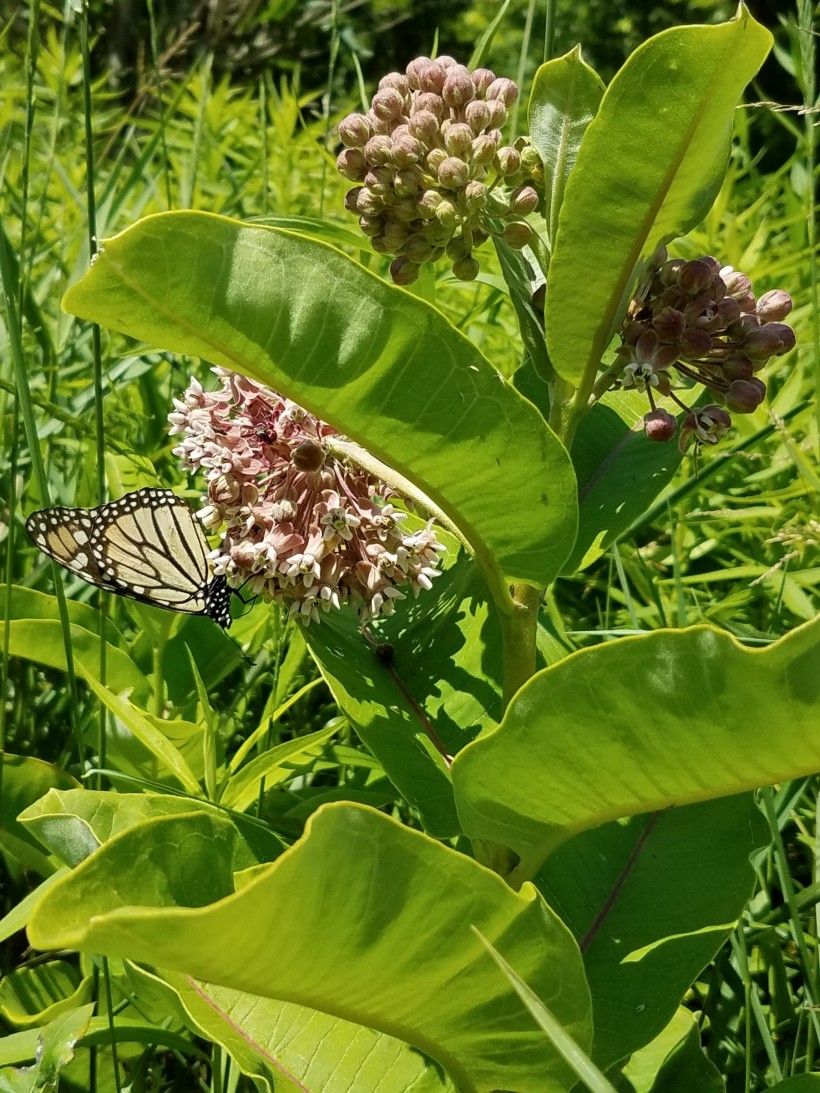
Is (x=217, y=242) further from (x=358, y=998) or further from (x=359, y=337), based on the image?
(x=358, y=998)

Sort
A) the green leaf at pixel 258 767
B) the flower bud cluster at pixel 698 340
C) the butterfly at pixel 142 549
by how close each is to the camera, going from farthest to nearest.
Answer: the butterfly at pixel 142 549, the green leaf at pixel 258 767, the flower bud cluster at pixel 698 340

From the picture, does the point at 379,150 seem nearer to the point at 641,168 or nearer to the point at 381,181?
the point at 381,181

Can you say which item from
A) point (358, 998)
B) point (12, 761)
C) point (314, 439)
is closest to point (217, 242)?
point (314, 439)

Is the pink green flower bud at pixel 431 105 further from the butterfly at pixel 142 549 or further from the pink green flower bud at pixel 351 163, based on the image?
the butterfly at pixel 142 549

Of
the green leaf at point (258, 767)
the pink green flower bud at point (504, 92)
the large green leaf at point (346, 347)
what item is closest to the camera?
the large green leaf at point (346, 347)

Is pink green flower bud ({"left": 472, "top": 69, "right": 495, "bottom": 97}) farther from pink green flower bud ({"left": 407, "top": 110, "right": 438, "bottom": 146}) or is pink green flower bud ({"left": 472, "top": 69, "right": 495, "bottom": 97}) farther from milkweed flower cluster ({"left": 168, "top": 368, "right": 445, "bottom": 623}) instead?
milkweed flower cluster ({"left": 168, "top": 368, "right": 445, "bottom": 623})

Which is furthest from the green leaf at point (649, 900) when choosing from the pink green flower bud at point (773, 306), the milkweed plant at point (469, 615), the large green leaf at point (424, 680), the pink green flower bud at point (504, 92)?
the pink green flower bud at point (504, 92)
